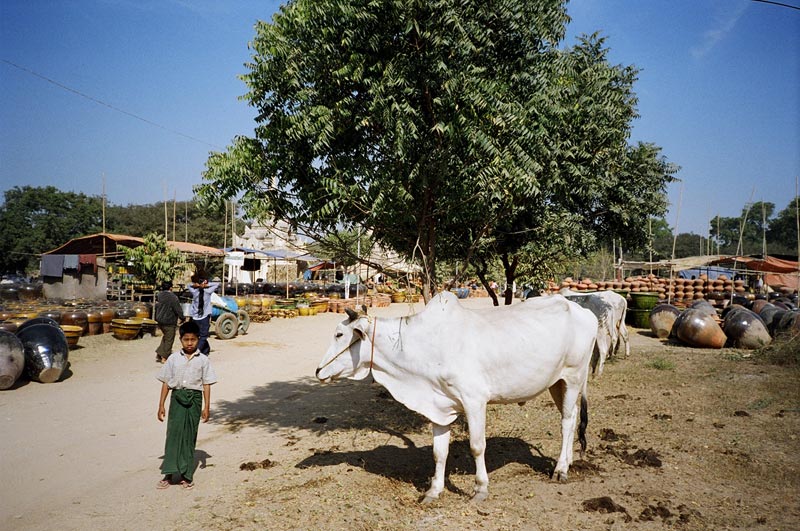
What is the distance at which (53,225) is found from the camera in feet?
179

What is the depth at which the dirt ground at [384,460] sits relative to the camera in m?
4.91

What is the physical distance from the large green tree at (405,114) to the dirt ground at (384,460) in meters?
2.28

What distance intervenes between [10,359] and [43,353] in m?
0.73

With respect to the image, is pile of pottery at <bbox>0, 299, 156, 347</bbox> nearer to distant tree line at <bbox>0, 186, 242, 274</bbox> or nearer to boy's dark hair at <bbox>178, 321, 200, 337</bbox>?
boy's dark hair at <bbox>178, 321, 200, 337</bbox>

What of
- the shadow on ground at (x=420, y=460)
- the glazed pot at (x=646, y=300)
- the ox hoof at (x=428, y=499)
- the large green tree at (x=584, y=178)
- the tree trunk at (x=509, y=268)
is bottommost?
the shadow on ground at (x=420, y=460)

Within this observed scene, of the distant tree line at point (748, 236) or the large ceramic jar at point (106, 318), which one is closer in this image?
the large ceramic jar at point (106, 318)

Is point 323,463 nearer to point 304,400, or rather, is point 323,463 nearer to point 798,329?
point 304,400

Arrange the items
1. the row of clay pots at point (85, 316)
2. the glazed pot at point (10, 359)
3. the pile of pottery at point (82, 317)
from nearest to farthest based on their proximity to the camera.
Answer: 1. the glazed pot at point (10, 359)
2. the pile of pottery at point (82, 317)
3. the row of clay pots at point (85, 316)

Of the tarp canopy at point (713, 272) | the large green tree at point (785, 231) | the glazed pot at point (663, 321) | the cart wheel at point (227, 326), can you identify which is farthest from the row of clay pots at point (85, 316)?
the large green tree at point (785, 231)

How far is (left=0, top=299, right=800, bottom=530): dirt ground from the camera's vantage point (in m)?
4.91

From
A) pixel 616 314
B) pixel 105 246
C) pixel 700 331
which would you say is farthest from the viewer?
pixel 105 246

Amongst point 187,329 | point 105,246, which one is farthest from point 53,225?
point 187,329

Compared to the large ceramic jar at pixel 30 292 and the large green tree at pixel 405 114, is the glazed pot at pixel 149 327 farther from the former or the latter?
the large ceramic jar at pixel 30 292

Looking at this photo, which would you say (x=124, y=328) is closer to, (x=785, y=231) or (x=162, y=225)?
(x=162, y=225)
